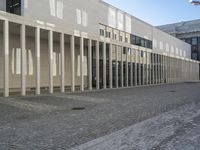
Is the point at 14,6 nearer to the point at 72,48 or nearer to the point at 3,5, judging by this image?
the point at 3,5

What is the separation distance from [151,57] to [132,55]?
22.4ft

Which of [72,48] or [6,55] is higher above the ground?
[72,48]

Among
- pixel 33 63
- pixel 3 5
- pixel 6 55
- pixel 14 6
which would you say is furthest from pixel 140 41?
pixel 6 55

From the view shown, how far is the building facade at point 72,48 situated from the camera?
Result: 1884 centimetres

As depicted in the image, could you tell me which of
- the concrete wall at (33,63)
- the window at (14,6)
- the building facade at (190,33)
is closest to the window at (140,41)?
the concrete wall at (33,63)

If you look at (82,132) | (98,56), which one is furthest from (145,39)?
(82,132)

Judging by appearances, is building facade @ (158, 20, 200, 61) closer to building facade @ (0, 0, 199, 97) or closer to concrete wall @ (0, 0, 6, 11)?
building facade @ (0, 0, 199, 97)

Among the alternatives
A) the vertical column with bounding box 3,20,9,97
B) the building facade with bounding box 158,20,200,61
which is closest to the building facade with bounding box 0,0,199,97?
the vertical column with bounding box 3,20,9,97

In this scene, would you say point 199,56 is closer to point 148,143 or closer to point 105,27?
point 105,27

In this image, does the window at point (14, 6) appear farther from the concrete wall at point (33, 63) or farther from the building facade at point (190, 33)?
the building facade at point (190, 33)

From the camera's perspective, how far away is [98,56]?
25875mm

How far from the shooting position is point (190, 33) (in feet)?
230

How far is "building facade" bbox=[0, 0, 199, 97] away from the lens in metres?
18.8

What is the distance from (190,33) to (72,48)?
5674 cm
